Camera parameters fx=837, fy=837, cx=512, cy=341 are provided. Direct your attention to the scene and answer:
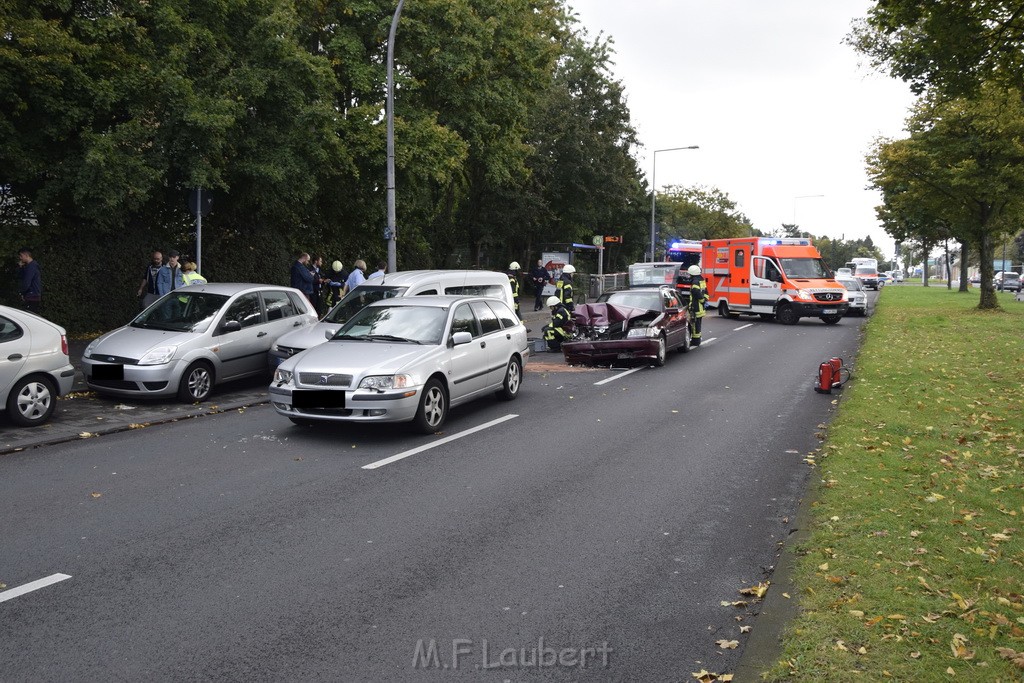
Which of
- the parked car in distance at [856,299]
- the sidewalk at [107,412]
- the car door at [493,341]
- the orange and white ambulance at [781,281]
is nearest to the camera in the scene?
the sidewalk at [107,412]

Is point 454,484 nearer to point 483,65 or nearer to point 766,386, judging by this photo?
point 766,386

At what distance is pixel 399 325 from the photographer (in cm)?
1027

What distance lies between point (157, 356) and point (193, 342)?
1.77 ft

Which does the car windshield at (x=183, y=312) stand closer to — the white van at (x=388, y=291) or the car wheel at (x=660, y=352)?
the white van at (x=388, y=291)

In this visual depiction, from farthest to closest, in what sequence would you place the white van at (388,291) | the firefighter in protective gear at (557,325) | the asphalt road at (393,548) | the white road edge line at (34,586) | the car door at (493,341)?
the firefighter in protective gear at (557,325), the white van at (388,291), the car door at (493,341), the white road edge line at (34,586), the asphalt road at (393,548)

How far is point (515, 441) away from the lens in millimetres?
9219

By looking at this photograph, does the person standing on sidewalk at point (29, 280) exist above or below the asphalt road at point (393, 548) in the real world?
above

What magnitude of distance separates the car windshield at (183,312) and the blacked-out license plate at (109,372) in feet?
3.15

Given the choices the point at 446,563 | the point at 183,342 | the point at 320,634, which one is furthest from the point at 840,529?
the point at 183,342

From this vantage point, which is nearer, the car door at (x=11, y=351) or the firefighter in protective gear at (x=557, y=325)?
the car door at (x=11, y=351)

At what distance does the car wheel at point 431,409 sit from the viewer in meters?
9.28

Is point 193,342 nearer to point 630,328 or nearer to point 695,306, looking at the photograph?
point 630,328

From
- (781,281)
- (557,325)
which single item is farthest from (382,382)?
(781,281)

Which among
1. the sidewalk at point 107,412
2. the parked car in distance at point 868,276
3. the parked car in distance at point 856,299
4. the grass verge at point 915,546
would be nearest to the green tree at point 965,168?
the parked car in distance at point 856,299
